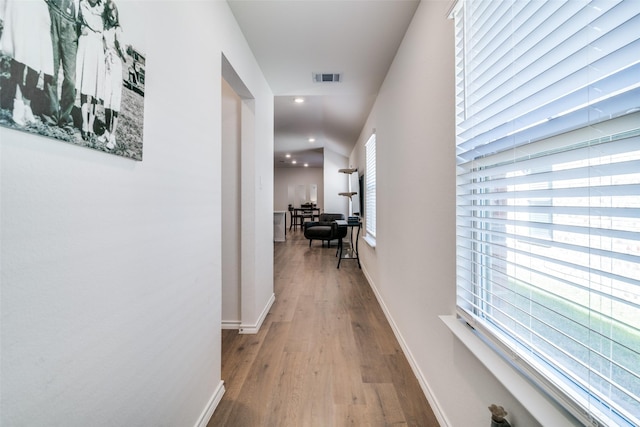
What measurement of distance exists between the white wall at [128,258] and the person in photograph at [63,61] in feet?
0.21

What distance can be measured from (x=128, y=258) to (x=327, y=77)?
2528 mm

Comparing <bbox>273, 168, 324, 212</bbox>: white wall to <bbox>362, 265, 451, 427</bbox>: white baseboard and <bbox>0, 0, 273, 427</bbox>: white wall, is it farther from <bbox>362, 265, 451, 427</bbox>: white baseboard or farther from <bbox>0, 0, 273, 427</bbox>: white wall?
<bbox>0, 0, 273, 427</bbox>: white wall

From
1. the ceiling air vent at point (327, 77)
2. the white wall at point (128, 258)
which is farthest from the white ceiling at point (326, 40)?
the white wall at point (128, 258)

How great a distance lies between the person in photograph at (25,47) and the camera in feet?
1.62

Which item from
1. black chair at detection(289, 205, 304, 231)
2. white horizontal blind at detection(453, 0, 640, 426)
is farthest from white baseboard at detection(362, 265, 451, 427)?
black chair at detection(289, 205, 304, 231)

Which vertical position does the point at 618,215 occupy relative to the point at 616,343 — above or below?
above

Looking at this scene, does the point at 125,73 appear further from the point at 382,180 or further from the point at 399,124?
the point at 382,180

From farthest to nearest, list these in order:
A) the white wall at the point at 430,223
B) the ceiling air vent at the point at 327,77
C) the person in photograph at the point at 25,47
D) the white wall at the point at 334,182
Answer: the white wall at the point at 334,182, the ceiling air vent at the point at 327,77, the white wall at the point at 430,223, the person in photograph at the point at 25,47

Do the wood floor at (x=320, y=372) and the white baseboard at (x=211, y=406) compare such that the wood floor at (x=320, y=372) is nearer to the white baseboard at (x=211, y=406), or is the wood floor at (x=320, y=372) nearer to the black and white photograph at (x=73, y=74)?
the white baseboard at (x=211, y=406)

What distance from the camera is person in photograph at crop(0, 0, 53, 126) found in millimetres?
493

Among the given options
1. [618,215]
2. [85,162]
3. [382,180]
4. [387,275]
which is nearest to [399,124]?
[382,180]

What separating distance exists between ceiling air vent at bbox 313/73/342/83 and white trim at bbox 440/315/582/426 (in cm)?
251

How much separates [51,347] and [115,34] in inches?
34.3

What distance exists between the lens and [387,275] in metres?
2.71
